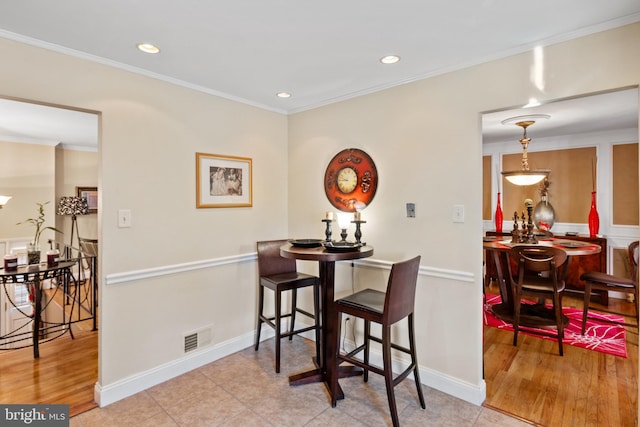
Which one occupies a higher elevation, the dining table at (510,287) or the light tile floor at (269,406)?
the dining table at (510,287)

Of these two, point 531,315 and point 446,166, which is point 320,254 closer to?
point 446,166

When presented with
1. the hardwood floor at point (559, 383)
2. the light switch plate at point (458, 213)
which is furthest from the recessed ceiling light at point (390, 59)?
the hardwood floor at point (559, 383)

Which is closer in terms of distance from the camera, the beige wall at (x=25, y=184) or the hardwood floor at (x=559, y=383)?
the hardwood floor at (x=559, y=383)

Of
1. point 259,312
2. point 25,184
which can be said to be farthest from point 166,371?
point 25,184

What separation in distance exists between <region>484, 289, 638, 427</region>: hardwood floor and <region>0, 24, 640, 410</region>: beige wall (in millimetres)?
337

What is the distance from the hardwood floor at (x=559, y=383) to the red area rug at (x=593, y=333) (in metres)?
0.09

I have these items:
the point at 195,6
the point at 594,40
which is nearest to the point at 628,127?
the point at 594,40

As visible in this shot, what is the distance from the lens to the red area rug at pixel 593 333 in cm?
315

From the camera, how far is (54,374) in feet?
8.66

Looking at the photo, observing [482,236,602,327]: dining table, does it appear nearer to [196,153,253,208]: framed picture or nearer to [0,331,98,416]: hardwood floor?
[196,153,253,208]: framed picture

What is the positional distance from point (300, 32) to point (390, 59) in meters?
0.68

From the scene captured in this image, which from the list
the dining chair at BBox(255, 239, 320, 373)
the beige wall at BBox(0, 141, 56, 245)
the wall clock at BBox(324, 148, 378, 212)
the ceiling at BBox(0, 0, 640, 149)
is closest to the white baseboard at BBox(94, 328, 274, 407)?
the dining chair at BBox(255, 239, 320, 373)

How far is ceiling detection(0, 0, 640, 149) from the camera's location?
164 cm

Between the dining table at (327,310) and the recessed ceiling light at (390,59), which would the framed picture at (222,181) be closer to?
the dining table at (327,310)
